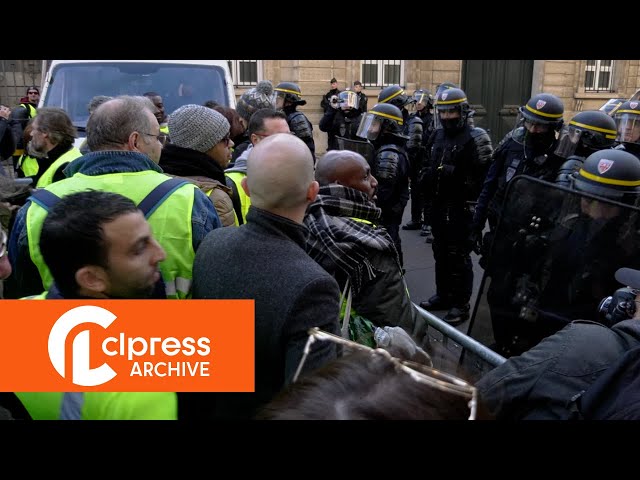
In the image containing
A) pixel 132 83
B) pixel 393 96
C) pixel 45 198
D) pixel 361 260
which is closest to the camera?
pixel 361 260

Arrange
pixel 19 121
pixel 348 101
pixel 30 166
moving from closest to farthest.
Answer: pixel 30 166 → pixel 19 121 → pixel 348 101

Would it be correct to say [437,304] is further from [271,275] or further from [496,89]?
[496,89]

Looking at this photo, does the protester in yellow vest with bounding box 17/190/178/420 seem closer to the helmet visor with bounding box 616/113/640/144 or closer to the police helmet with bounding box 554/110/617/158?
the police helmet with bounding box 554/110/617/158

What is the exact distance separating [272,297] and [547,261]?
1.00 metres

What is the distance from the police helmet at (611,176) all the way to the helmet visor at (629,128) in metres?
2.70

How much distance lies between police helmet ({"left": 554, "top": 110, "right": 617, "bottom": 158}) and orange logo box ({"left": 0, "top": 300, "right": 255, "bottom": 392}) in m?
3.02

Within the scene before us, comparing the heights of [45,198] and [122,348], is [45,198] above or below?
above

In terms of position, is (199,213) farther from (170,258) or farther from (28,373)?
(28,373)

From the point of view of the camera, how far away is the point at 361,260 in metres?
2.03

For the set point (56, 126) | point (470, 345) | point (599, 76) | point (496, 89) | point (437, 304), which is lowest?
point (437, 304)

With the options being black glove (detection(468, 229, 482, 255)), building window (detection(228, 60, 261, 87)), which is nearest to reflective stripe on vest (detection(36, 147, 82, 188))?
black glove (detection(468, 229, 482, 255))

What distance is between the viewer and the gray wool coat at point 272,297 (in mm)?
1529

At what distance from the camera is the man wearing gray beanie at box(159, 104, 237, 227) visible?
104 inches

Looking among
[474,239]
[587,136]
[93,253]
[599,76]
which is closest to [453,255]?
[474,239]
